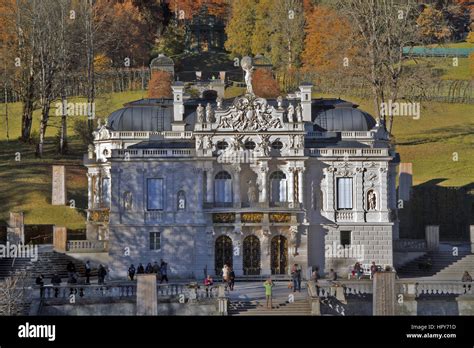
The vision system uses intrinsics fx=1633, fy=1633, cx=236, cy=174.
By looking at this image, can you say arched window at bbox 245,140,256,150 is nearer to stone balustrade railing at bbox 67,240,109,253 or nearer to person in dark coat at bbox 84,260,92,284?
stone balustrade railing at bbox 67,240,109,253

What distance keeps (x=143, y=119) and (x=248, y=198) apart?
7476mm

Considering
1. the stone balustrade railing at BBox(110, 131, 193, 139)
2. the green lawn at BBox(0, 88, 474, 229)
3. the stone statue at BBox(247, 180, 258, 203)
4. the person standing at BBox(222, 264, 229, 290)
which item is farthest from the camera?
the green lawn at BBox(0, 88, 474, 229)

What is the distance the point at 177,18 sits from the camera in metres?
140

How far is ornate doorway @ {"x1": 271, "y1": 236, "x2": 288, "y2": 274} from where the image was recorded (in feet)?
239

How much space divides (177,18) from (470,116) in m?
35.1

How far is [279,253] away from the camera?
73.0 m

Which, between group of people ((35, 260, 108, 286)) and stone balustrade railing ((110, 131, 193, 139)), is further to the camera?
stone balustrade railing ((110, 131, 193, 139))

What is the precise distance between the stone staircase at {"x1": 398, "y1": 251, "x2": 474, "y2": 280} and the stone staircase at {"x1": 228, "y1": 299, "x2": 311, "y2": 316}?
34.3 ft

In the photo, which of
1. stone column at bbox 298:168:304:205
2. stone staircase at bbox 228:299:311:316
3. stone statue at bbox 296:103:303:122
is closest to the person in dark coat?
stone staircase at bbox 228:299:311:316

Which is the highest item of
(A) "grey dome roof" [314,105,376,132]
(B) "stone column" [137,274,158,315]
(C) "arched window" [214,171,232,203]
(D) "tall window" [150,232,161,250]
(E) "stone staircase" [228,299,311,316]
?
(A) "grey dome roof" [314,105,376,132]

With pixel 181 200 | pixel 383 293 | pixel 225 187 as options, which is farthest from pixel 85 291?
pixel 225 187

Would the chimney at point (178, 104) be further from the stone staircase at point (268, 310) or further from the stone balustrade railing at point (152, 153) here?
the stone staircase at point (268, 310)
